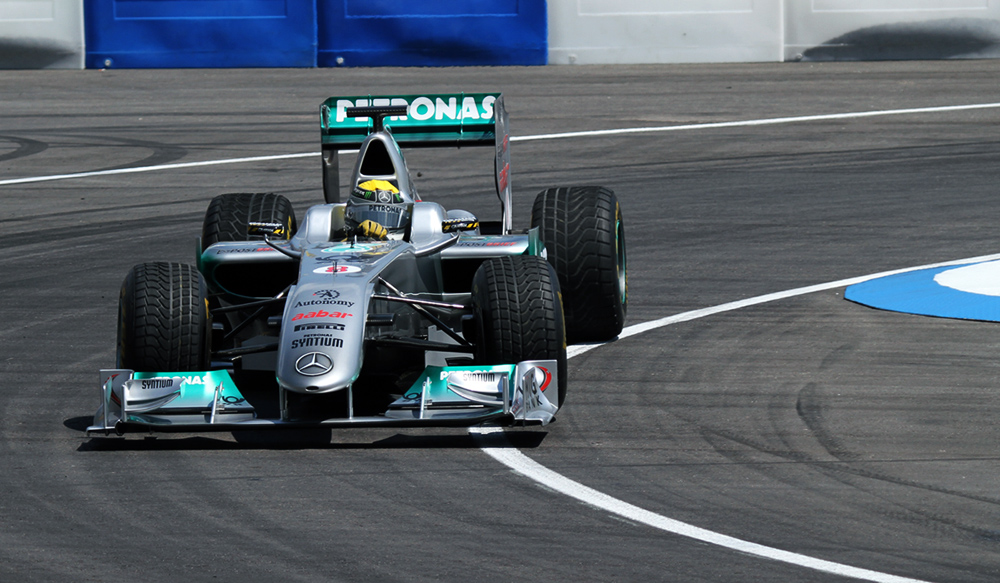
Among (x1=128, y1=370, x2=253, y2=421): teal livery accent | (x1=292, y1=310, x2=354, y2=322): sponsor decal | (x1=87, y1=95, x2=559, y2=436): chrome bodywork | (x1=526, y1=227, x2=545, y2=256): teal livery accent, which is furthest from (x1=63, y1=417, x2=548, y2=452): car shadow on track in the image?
(x1=526, y1=227, x2=545, y2=256): teal livery accent

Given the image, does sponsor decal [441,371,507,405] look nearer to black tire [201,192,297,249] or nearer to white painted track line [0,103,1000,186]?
black tire [201,192,297,249]

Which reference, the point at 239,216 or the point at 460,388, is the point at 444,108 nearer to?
the point at 239,216

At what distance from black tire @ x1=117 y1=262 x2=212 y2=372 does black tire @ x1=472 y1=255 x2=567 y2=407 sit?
1546mm

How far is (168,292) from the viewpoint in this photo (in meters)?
8.46

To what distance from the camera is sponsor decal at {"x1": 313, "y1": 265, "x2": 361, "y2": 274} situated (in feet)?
27.9

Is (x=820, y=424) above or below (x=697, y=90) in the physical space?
below

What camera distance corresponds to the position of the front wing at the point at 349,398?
7938mm

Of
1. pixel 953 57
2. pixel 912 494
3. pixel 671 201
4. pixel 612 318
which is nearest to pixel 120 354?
pixel 612 318

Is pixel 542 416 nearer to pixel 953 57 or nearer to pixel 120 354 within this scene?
pixel 120 354

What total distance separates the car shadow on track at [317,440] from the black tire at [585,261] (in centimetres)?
207

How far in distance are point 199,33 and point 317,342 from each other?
64.6 ft

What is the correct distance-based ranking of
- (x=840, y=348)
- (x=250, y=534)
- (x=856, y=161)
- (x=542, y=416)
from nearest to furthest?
(x=250, y=534), (x=542, y=416), (x=840, y=348), (x=856, y=161)

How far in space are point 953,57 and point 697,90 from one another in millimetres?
4920

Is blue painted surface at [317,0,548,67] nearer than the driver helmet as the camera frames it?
No
